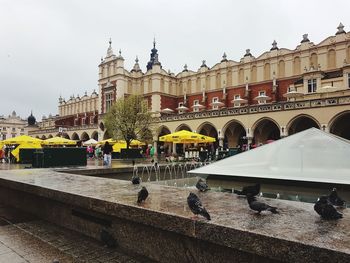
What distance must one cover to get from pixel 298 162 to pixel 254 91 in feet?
91.6

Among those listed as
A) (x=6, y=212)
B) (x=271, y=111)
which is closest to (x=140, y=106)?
(x=271, y=111)

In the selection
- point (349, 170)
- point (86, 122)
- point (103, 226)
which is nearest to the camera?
point (103, 226)

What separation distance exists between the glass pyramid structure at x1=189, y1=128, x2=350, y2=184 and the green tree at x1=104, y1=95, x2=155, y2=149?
17.7m

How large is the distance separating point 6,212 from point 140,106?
74.5ft

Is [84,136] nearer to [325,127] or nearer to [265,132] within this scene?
[265,132]

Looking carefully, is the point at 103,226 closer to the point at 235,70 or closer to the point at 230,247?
the point at 230,247

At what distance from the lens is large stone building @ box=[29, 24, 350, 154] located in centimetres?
2400

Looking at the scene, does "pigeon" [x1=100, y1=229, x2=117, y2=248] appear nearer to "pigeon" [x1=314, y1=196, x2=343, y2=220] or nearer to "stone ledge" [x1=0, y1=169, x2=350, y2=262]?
"stone ledge" [x1=0, y1=169, x2=350, y2=262]

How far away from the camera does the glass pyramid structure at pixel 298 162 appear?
22.5 feet

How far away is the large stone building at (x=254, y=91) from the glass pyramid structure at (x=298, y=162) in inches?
601


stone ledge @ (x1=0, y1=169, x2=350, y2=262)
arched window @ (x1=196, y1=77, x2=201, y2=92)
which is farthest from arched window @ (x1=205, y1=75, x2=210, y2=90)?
stone ledge @ (x1=0, y1=169, x2=350, y2=262)

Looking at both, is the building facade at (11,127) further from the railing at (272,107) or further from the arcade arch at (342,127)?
the arcade arch at (342,127)

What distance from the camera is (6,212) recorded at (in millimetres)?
5828

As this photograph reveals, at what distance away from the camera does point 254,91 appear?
1353 inches
